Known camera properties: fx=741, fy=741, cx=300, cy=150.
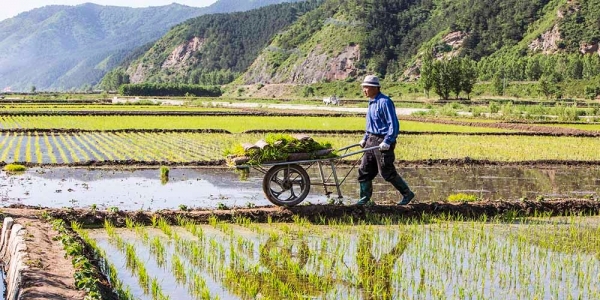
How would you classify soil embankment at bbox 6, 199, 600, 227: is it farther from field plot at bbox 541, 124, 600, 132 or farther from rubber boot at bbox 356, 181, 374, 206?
field plot at bbox 541, 124, 600, 132

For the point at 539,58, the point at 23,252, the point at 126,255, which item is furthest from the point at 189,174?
the point at 539,58

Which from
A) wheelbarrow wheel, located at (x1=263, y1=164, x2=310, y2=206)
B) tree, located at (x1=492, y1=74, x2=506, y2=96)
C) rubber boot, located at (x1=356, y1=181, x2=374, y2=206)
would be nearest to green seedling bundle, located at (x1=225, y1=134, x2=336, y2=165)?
wheelbarrow wheel, located at (x1=263, y1=164, x2=310, y2=206)

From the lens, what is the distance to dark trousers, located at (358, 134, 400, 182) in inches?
382

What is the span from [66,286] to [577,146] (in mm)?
21104

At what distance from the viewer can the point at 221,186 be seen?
14.4m

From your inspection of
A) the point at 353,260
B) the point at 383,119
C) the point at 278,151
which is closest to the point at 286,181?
the point at 278,151

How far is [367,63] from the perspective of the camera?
433 feet

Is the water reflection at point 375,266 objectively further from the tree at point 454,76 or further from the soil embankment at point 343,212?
the tree at point 454,76

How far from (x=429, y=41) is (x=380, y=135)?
128 m

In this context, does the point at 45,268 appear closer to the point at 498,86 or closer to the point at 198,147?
the point at 198,147

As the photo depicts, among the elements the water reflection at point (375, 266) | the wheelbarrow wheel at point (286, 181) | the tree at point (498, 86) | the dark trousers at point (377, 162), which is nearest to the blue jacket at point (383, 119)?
the dark trousers at point (377, 162)

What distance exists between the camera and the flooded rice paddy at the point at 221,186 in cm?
1223

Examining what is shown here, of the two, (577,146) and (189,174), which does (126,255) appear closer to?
(189,174)

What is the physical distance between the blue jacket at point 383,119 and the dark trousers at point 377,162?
0.11 m
